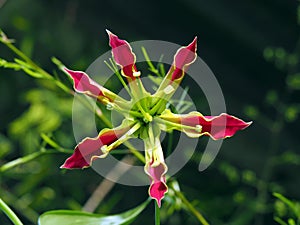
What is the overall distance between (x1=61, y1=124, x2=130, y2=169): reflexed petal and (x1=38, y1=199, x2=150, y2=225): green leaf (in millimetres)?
101

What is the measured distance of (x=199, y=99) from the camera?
3.77ft

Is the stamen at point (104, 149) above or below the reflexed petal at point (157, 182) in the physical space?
below

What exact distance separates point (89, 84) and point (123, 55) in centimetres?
3

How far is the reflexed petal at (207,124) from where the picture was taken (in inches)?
17.8

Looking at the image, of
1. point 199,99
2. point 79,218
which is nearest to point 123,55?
point 79,218

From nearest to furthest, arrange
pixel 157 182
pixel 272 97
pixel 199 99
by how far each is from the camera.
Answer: pixel 157 182 < pixel 272 97 < pixel 199 99

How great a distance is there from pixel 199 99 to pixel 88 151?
0.70 metres

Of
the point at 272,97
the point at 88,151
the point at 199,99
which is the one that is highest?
the point at 88,151

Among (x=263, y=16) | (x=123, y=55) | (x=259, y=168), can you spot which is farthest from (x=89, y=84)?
(x=259, y=168)

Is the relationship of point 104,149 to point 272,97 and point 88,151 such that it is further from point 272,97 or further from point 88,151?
point 272,97

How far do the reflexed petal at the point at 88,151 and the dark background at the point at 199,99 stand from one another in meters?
0.64

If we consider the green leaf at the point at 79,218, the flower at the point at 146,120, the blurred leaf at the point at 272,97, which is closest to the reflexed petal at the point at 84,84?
the flower at the point at 146,120

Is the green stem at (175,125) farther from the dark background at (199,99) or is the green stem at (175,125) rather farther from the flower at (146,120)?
the dark background at (199,99)

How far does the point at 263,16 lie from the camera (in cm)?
120
